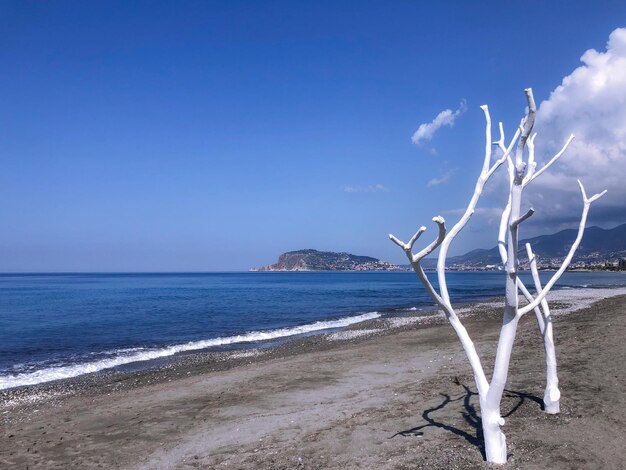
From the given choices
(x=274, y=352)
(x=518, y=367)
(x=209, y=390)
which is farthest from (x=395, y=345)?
(x=209, y=390)

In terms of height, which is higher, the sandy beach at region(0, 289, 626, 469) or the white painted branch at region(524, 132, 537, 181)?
the white painted branch at region(524, 132, 537, 181)

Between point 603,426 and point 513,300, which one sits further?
point 603,426

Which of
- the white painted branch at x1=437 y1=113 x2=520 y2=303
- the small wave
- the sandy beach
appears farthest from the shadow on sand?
the small wave

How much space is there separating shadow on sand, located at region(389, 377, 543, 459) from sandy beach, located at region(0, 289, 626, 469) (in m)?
0.03

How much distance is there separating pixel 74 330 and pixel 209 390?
19.5 m

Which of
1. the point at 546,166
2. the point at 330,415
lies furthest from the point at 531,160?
the point at 330,415

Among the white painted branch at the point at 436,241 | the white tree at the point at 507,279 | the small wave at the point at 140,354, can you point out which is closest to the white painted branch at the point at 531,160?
the white tree at the point at 507,279

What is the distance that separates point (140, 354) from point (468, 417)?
15.5m

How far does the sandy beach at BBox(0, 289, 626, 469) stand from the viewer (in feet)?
20.1

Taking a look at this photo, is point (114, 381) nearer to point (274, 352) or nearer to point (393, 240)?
point (274, 352)

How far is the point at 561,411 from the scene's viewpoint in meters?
7.00

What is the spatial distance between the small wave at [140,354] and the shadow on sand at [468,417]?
12.6 metres

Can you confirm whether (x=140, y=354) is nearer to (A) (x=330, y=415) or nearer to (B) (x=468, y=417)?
(A) (x=330, y=415)

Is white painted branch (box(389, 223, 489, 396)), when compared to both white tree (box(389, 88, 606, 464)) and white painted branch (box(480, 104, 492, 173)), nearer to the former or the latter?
white tree (box(389, 88, 606, 464))
